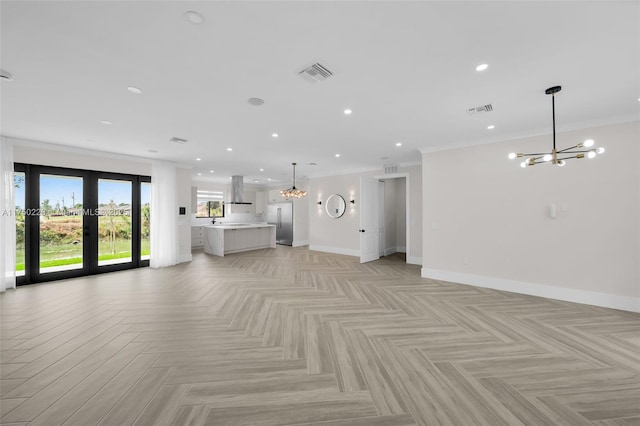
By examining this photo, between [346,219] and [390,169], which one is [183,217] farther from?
[390,169]

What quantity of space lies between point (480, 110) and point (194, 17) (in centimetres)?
346

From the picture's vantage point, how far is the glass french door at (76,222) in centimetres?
477

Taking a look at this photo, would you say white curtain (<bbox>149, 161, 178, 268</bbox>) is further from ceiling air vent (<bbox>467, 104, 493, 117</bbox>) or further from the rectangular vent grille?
ceiling air vent (<bbox>467, 104, 493, 117</bbox>)

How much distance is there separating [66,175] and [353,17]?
260 inches

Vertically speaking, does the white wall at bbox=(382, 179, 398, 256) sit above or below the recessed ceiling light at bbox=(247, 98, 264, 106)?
below

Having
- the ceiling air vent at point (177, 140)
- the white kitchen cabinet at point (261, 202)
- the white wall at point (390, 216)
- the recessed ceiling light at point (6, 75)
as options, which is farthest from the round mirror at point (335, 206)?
the recessed ceiling light at point (6, 75)

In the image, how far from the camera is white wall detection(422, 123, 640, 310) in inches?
142

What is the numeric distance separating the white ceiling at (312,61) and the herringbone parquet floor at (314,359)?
109 inches

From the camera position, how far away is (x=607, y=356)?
245 cm

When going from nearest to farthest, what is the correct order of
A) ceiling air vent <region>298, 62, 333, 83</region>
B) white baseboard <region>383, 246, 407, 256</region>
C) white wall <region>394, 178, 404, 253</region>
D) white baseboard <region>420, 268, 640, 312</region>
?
ceiling air vent <region>298, 62, 333, 83</region> → white baseboard <region>420, 268, 640, 312</region> → white baseboard <region>383, 246, 407, 256</region> → white wall <region>394, 178, 404, 253</region>

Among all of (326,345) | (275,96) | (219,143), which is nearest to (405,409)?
(326,345)

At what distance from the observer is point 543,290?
4.14m

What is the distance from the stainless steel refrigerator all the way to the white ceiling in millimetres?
6394

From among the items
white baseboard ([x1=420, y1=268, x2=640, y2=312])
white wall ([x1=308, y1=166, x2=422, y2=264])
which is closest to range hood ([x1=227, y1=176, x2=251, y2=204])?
white wall ([x1=308, y1=166, x2=422, y2=264])
